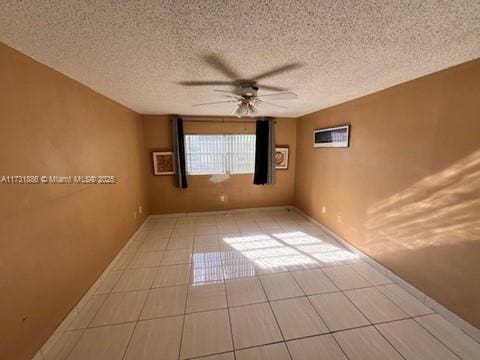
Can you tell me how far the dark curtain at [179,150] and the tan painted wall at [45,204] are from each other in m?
1.42

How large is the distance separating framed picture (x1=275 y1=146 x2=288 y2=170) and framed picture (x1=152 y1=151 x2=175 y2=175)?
2186 millimetres

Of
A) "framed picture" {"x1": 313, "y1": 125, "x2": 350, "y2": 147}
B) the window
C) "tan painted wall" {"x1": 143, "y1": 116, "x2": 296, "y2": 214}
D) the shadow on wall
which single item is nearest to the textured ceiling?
the shadow on wall

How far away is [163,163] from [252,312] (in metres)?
3.09

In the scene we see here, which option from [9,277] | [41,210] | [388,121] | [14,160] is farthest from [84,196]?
[388,121]

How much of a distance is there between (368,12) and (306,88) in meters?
1.22

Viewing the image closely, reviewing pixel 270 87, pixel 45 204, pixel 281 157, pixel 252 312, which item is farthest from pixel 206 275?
pixel 281 157

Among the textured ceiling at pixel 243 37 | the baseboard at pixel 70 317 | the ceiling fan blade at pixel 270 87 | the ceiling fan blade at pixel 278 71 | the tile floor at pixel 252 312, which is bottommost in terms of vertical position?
the tile floor at pixel 252 312

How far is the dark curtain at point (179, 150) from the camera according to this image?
12.3 ft

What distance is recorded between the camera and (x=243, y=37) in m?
1.16

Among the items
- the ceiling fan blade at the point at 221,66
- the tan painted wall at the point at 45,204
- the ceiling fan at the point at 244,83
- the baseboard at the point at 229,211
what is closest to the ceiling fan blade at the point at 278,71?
the ceiling fan at the point at 244,83

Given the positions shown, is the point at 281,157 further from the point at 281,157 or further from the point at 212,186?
the point at 212,186

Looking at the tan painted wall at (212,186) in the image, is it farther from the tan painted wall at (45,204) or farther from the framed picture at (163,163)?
the tan painted wall at (45,204)

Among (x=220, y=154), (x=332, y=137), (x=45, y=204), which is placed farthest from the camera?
(x=220, y=154)

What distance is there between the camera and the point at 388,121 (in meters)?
2.18
